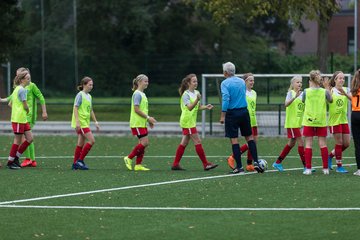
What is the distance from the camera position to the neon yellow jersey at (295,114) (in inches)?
717

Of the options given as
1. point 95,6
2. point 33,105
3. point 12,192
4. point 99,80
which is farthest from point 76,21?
point 12,192

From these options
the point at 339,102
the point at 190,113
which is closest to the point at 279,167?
the point at 339,102

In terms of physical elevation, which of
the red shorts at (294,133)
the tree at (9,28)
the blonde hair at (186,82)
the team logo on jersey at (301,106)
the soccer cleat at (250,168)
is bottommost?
the soccer cleat at (250,168)

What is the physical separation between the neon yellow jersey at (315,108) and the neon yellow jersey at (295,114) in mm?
1127

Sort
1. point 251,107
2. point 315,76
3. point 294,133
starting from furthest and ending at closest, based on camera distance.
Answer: point 251,107 → point 294,133 → point 315,76

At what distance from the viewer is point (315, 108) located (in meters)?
17.0

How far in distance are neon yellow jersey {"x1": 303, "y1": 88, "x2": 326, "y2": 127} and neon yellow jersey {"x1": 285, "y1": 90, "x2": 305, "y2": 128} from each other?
3.70 feet

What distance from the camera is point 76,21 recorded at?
60.2 metres

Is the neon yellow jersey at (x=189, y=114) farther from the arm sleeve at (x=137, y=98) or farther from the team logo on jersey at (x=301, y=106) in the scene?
the team logo on jersey at (x=301, y=106)

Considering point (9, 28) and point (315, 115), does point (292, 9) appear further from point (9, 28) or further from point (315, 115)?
point (315, 115)

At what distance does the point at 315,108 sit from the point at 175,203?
4.35 meters

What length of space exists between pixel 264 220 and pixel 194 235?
1.23 m

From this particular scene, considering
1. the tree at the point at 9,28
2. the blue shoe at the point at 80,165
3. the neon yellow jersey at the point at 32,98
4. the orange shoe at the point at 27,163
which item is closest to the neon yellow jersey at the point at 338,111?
the blue shoe at the point at 80,165

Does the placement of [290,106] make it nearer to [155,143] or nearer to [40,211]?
[40,211]
